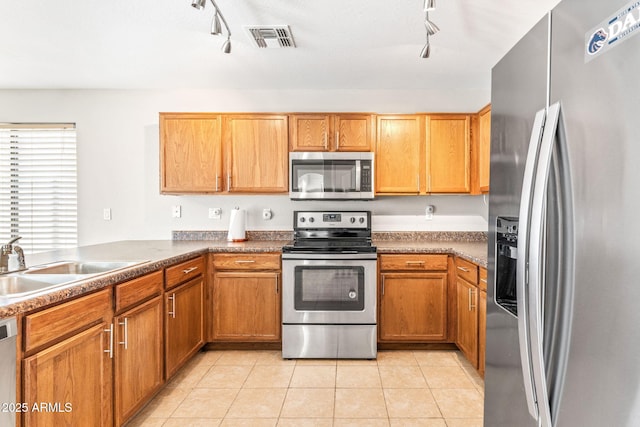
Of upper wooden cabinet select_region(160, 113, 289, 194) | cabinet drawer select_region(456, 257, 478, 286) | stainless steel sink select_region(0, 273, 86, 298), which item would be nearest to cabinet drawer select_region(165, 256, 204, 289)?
stainless steel sink select_region(0, 273, 86, 298)

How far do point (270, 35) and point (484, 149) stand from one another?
1.95 m

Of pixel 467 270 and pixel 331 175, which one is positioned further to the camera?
pixel 331 175

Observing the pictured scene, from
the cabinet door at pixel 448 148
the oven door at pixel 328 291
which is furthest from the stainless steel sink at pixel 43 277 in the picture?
the cabinet door at pixel 448 148

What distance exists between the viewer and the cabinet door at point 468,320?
2570 millimetres

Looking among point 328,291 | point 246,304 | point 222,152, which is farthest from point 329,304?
point 222,152

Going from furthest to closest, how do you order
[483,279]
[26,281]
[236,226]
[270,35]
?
[236,226] → [270,35] → [483,279] → [26,281]

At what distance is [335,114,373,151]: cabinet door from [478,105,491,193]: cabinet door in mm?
935

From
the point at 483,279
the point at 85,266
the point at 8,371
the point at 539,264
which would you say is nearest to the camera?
the point at 539,264

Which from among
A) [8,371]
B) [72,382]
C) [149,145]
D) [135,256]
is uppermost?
[149,145]

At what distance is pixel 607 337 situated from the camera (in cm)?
68

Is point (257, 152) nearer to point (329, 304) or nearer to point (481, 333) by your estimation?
point (329, 304)

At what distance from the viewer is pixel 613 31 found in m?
0.68

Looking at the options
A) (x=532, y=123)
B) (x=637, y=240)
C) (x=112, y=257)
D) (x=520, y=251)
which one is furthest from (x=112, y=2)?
(x=637, y=240)

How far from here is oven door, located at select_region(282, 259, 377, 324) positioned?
2969mm
